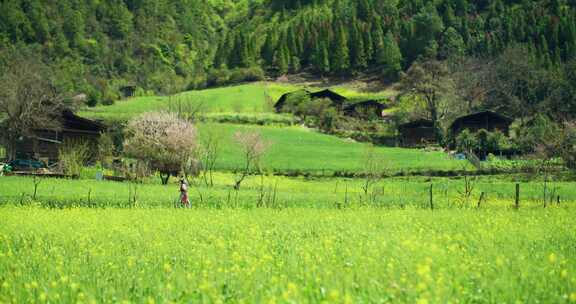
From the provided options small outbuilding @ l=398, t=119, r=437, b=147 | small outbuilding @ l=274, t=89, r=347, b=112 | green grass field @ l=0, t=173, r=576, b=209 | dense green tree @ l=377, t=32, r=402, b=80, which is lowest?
green grass field @ l=0, t=173, r=576, b=209

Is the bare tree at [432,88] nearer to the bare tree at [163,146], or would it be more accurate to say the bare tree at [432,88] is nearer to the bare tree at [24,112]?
the bare tree at [163,146]

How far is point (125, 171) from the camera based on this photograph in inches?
1962

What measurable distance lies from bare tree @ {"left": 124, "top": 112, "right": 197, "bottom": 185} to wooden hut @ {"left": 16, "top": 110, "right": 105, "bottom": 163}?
734 centimetres

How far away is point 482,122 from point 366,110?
23.4 meters

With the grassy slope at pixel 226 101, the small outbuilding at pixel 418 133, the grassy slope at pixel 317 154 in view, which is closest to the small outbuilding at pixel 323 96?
the grassy slope at pixel 226 101

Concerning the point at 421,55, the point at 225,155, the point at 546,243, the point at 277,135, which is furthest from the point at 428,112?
the point at 546,243

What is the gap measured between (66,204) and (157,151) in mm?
23191

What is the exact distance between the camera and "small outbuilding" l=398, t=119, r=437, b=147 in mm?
85000

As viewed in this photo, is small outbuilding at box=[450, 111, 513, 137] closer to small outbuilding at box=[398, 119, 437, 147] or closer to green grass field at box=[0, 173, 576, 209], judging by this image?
small outbuilding at box=[398, 119, 437, 147]

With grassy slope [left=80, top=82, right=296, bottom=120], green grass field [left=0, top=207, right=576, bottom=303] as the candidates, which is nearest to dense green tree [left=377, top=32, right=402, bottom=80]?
grassy slope [left=80, top=82, right=296, bottom=120]

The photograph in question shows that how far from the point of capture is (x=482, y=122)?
8250 centimetres

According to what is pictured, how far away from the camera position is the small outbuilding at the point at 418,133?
8500 centimetres

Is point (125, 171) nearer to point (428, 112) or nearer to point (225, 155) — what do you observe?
point (225, 155)

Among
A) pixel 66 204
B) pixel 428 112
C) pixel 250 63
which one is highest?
pixel 250 63
